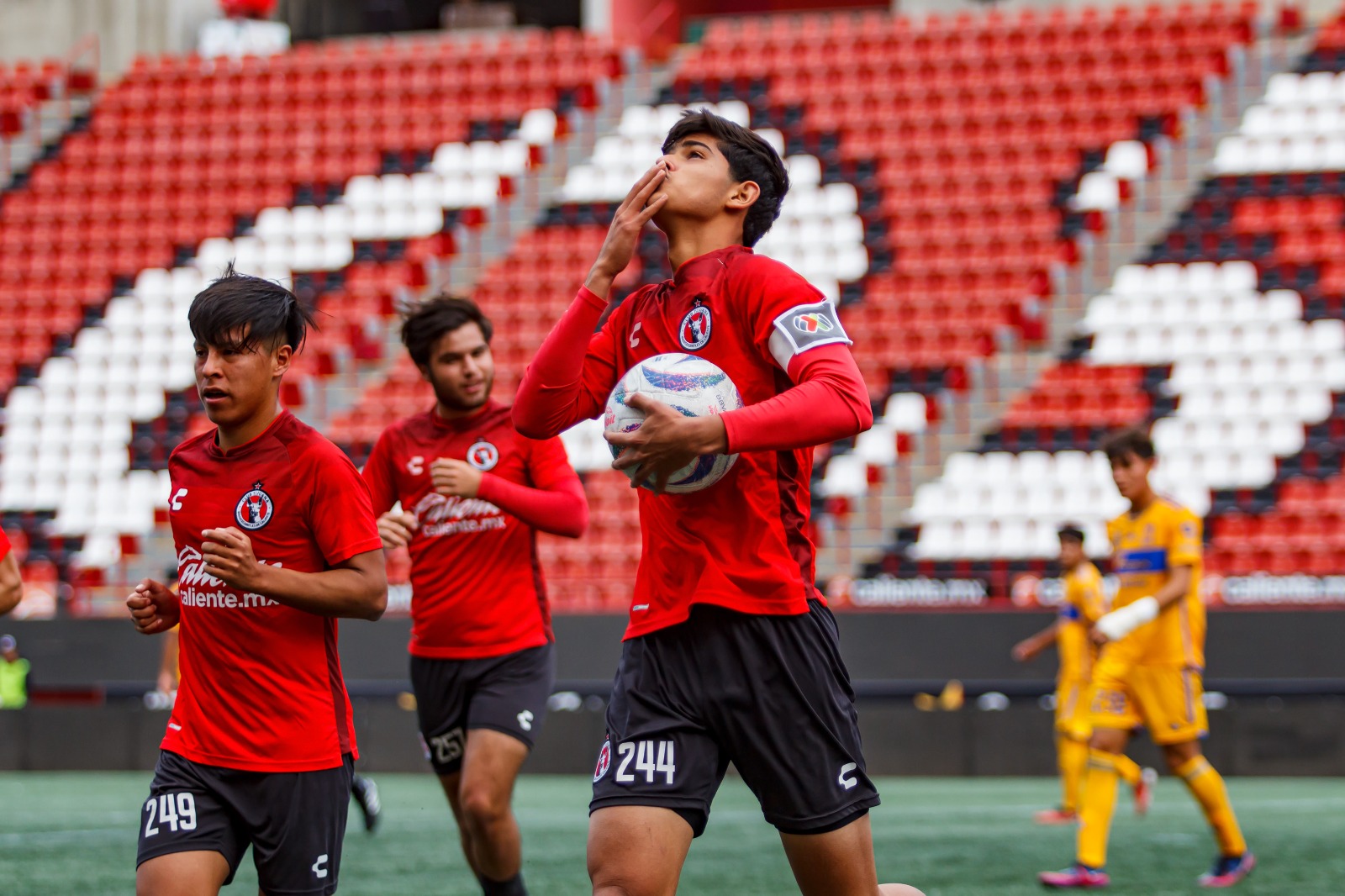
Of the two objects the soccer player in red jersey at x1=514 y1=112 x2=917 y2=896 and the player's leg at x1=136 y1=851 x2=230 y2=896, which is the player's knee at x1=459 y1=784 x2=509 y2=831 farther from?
the soccer player in red jersey at x1=514 y1=112 x2=917 y2=896

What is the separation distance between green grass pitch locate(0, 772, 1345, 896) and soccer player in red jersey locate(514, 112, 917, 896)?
12.6ft

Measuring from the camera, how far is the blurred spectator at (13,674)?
49.0ft

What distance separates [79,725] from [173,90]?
40.8 ft

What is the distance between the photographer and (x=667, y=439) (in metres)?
3.20

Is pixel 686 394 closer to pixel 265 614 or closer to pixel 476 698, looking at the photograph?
pixel 265 614

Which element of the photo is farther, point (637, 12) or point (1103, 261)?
point (637, 12)

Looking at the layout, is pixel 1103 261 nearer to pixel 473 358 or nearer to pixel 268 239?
pixel 268 239

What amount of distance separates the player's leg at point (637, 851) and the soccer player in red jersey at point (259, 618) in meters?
0.81

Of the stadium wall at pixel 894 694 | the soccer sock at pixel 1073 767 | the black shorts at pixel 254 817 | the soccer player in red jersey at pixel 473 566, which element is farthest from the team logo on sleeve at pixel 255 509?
the stadium wall at pixel 894 694

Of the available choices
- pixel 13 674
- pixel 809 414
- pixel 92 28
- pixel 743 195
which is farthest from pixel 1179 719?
pixel 92 28

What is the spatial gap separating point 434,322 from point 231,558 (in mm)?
2414

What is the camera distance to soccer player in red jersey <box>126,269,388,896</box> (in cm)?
386

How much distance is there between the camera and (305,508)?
398 cm

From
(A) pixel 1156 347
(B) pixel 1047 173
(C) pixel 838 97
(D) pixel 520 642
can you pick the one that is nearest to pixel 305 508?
(D) pixel 520 642
